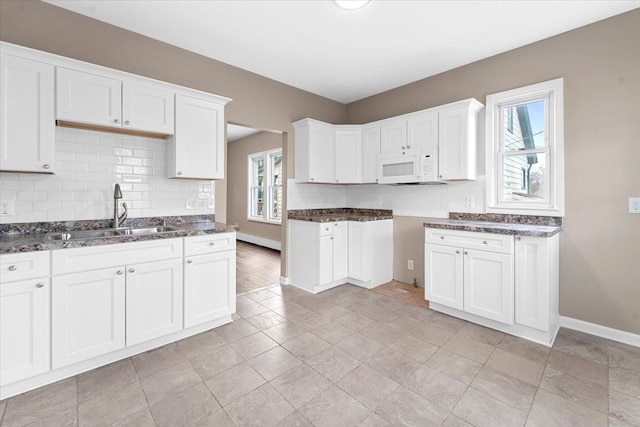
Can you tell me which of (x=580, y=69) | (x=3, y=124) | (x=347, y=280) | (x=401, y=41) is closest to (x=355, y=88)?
(x=401, y=41)

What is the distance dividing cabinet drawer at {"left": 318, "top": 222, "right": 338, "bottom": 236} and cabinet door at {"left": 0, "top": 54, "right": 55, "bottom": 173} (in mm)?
2521

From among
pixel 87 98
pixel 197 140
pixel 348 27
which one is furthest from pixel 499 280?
pixel 87 98

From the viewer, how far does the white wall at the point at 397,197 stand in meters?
3.47

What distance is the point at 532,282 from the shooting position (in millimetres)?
2449

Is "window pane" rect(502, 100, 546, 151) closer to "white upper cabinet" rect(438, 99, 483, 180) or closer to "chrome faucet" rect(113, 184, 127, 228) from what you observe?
A: "white upper cabinet" rect(438, 99, 483, 180)

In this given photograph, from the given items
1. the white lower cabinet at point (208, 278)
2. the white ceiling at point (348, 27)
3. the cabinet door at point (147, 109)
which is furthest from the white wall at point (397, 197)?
the cabinet door at point (147, 109)

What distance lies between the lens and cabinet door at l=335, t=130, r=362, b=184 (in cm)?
418

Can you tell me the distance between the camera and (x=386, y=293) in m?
3.65

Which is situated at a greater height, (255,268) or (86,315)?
(86,315)

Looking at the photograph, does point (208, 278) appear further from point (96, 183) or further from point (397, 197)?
point (397, 197)

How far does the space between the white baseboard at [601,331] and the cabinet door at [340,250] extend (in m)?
2.27

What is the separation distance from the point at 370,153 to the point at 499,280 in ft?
7.31

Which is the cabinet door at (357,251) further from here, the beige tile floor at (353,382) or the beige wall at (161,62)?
the beige tile floor at (353,382)

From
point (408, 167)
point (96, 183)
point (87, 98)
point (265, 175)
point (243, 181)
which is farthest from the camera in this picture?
point (243, 181)
